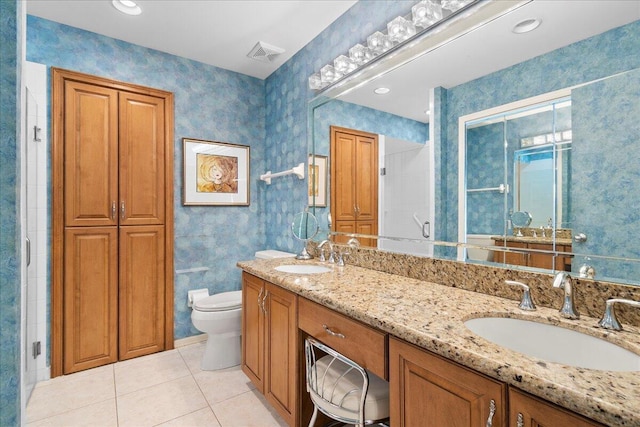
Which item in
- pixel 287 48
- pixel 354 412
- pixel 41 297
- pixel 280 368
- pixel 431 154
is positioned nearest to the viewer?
pixel 354 412

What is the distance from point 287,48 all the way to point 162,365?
8.90 ft

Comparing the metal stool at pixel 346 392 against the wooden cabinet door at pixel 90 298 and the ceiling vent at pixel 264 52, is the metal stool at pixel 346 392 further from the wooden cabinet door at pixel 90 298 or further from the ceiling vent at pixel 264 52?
the ceiling vent at pixel 264 52

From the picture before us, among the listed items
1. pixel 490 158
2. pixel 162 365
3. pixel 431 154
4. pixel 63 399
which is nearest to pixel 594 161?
pixel 490 158

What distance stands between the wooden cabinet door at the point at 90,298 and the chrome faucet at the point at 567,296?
277cm

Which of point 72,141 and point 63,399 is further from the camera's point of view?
point 72,141

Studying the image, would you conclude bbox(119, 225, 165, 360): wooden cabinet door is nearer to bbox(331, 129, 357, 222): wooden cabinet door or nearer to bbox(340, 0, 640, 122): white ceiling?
bbox(331, 129, 357, 222): wooden cabinet door

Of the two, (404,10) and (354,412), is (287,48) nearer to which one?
(404,10)

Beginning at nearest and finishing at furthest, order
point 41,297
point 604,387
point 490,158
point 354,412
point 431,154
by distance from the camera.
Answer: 1. point 604,387
2. point 354,412
3. point 490,158
4. point 431,154
5. point 41,297

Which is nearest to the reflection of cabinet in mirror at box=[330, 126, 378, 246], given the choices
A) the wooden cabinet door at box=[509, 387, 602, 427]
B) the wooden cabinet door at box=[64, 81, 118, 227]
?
the wooden cabinet door at box=[509, 387, 602, 427]

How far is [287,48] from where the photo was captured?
8.37ft

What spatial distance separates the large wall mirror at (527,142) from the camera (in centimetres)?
96

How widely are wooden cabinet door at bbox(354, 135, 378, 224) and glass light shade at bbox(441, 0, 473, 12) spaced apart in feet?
2.36

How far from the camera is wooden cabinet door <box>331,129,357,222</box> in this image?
2102 mm

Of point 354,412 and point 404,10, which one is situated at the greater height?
point 404,10
